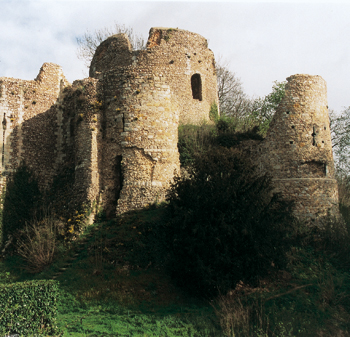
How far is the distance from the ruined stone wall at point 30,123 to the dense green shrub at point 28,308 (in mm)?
9853

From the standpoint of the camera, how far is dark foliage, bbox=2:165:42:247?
1812cm

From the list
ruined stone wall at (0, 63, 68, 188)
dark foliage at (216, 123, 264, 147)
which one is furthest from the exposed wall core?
ruined stone wall at (0, 63, 68, 188)

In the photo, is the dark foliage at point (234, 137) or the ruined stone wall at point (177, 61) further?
the ruined stone wall at point (177, 61)

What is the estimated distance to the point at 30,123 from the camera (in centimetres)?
1992

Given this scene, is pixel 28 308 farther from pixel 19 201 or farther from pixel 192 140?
pixel 192 140

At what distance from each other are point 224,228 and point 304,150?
262 inches

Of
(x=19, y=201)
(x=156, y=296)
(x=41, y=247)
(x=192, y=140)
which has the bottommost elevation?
(x=156, y=296)

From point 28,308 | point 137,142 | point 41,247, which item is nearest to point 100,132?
point 137,142

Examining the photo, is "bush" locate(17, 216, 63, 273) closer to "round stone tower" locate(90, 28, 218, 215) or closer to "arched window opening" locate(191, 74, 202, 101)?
"round stone tower" locate(90, 28, 218, 215)

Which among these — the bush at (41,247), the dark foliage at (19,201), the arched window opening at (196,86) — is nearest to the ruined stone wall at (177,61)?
the arched window opening at (196,86)

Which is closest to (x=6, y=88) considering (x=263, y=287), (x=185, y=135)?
(x=185, y=135)

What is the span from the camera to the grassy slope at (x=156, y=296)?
35.0 feet

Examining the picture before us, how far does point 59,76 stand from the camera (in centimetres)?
2116

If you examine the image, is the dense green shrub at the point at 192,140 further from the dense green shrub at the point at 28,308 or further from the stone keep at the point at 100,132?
the dense green shrub at the point at 28,308
